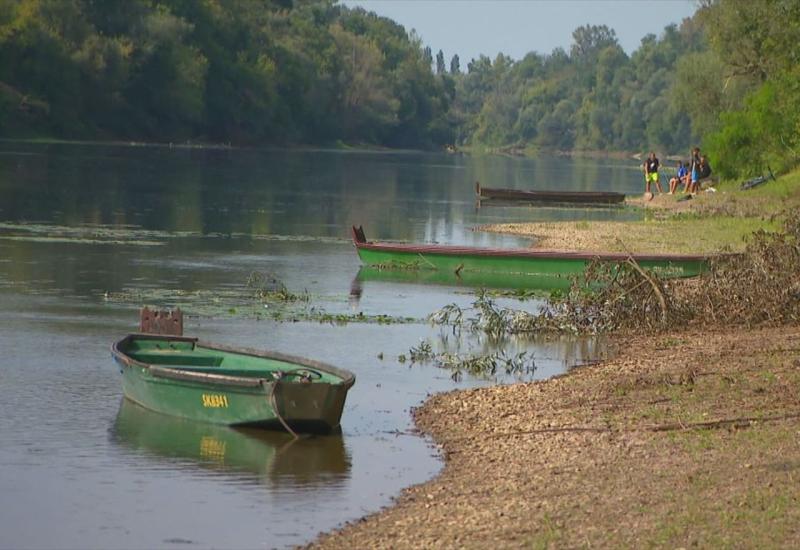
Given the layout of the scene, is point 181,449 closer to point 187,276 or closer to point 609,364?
point 609,364

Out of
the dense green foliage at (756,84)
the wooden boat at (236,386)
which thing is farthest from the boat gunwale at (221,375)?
the dense green foliage at (756,84)

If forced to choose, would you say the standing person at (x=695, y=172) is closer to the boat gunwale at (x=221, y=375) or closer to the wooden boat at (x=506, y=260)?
the wooden boat at (x=506, y=260)

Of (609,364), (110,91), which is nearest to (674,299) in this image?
(609,364)

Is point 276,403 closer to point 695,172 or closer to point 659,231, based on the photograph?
point 659,231

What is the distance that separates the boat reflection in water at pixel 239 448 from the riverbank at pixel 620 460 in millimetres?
1269

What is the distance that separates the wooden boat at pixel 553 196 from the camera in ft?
220

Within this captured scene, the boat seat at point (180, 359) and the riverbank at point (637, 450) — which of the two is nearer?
the riverbank at point (637, 450)

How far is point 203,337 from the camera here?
24594 mm

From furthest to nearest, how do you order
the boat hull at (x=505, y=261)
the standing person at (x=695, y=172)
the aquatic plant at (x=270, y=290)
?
the standing person at (x=695, y=172), the boat hull at (x=505, y=261), the aquatic plant at (x=270, y=290)

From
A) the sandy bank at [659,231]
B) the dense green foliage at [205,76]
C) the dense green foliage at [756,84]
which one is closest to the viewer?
the sandy bank at [659,231]

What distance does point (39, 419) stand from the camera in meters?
18.1

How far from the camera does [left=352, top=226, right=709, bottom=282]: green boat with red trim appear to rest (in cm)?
3234

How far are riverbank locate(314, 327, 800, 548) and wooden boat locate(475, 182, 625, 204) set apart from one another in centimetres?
4561

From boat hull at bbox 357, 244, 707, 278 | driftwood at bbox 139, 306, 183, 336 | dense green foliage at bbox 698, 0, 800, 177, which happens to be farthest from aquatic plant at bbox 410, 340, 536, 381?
dense green foliage at bbox 698, 0, 800, 177
